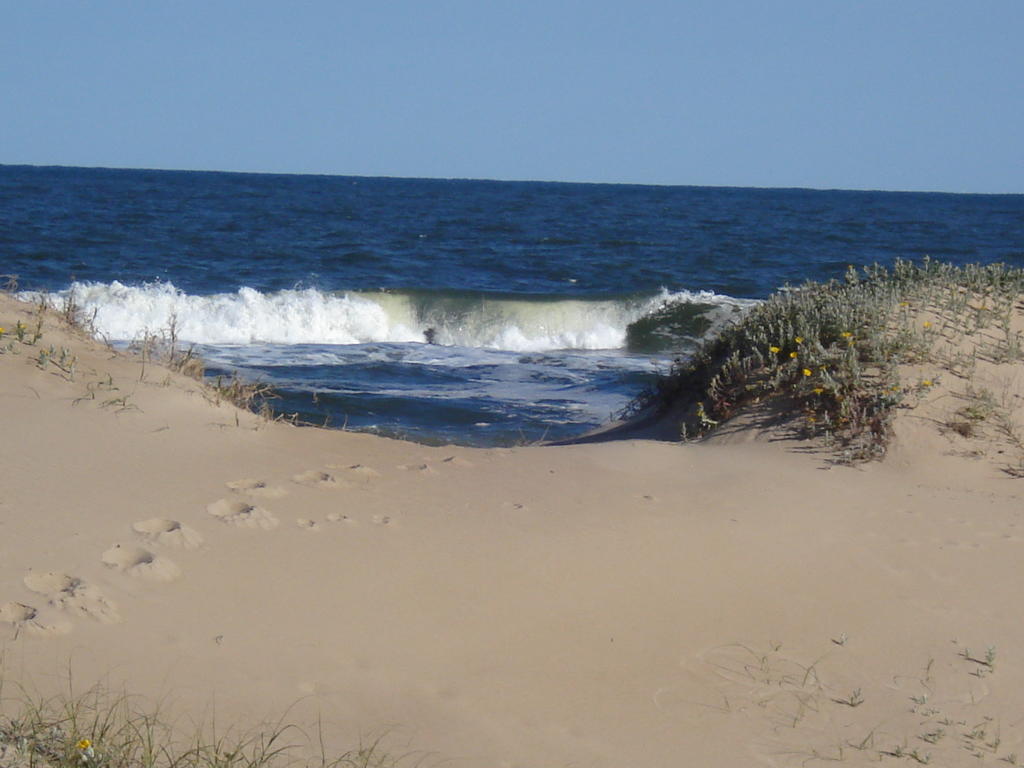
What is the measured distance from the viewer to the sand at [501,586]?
3350 mm

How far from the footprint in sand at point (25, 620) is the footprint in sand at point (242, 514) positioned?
96 centimetres

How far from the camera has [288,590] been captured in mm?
3936

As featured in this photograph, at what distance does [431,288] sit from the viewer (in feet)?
66.4

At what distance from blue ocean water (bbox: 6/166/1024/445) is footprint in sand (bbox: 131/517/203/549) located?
3294 mm

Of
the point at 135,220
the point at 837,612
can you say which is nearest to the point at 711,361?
the point at 837,612

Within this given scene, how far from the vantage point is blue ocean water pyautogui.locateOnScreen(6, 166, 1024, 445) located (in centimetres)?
1165

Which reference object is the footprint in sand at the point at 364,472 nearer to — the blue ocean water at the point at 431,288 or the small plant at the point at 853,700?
the small plant at the point at 853,700

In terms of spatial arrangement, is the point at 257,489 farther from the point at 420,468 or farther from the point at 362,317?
the point at 362,317

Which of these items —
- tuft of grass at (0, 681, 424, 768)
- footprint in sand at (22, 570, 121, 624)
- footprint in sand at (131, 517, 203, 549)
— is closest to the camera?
tuft of grass at (0, 681, 424, 768)

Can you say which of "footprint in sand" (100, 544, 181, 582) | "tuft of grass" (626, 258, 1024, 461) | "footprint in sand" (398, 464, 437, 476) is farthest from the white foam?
"footprint in sand" (100, 544, 181, 582)

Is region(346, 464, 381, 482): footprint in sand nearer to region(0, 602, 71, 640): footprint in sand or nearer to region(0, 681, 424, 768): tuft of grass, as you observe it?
region(0, 602, 71, 640): footprint in sand

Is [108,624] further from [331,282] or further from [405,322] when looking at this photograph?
[331,282]

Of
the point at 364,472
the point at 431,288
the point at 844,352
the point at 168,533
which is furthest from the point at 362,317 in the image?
the point at 168,533

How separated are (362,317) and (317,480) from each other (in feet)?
46.5
